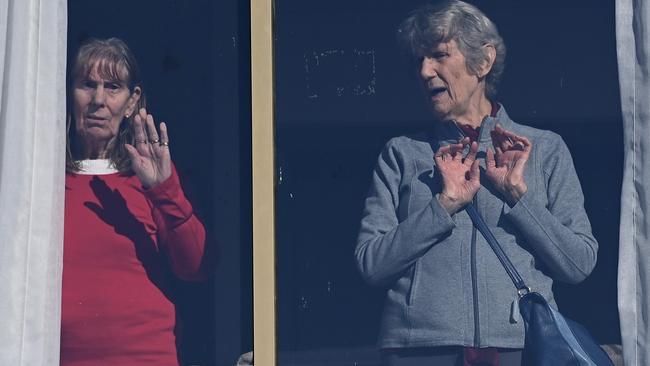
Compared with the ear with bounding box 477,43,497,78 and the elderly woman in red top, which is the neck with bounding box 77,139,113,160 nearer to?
the elderly woman in red top

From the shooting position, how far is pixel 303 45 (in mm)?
3109

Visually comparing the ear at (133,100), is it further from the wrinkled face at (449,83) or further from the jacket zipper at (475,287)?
the jacket zipper at (475,287)

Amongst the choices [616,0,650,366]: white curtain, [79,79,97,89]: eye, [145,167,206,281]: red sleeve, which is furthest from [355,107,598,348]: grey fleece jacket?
[79,79,97,89]: eye

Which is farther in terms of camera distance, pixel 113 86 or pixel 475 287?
pixel 113 86

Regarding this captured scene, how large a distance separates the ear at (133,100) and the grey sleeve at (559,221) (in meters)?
1.00

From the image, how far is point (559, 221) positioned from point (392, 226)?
0.43 meters

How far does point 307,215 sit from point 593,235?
2.41ft

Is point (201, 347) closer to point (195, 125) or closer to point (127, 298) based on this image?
point (127, 298)

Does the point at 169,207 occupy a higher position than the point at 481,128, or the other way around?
the point at 481,128

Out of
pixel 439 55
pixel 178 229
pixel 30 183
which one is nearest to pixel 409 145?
pixel 439 55

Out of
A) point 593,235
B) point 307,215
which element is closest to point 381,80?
point 307,215

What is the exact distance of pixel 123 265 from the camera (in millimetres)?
3076

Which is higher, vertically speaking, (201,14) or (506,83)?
(201,14)

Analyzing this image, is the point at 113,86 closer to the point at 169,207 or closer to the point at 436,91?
the point at 169,207
